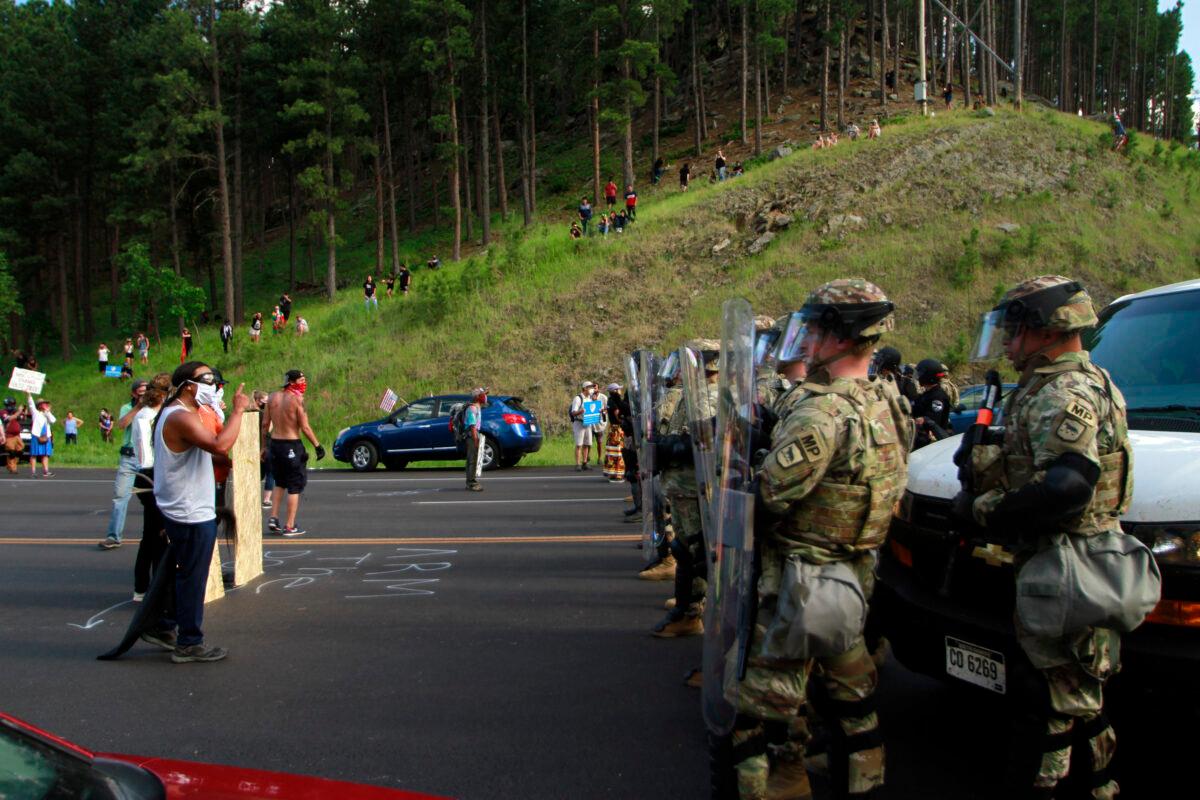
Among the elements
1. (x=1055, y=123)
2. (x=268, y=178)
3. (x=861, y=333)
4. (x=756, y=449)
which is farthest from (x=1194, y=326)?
(x=268, y=178)

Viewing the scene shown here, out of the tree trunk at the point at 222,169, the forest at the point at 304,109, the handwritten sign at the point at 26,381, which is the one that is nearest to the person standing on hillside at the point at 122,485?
the handwritten sign at the point at 26,381

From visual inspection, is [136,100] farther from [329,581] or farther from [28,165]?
[329,581]

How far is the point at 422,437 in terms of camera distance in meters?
21.5

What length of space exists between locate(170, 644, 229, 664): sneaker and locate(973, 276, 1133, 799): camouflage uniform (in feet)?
16.3

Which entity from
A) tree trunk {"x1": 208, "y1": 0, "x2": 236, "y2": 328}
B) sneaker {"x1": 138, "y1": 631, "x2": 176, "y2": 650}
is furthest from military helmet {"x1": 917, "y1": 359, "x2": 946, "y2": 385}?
tree trunk {"x1": 208, "y1": 0, "x2": 236, "y2": 328}

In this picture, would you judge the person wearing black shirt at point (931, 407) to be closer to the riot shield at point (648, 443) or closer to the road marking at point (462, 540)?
the riot shield at point (648, 443)

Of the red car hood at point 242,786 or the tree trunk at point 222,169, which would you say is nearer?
the red car hood at point 242,786

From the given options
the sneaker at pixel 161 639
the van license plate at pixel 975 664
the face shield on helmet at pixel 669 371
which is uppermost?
the face shield on helmet at pixel 669 371

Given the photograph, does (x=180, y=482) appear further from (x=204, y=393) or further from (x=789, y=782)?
(x=789, y=782)

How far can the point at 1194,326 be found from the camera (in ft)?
16.3

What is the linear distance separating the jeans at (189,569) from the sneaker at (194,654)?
0.05 m

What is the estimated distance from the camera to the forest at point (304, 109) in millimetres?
43531

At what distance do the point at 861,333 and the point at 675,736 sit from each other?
7.81ft

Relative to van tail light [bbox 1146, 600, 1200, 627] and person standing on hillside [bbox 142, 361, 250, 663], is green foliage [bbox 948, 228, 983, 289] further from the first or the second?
van tail light [bbox 1146, 600, 1200, 627]
